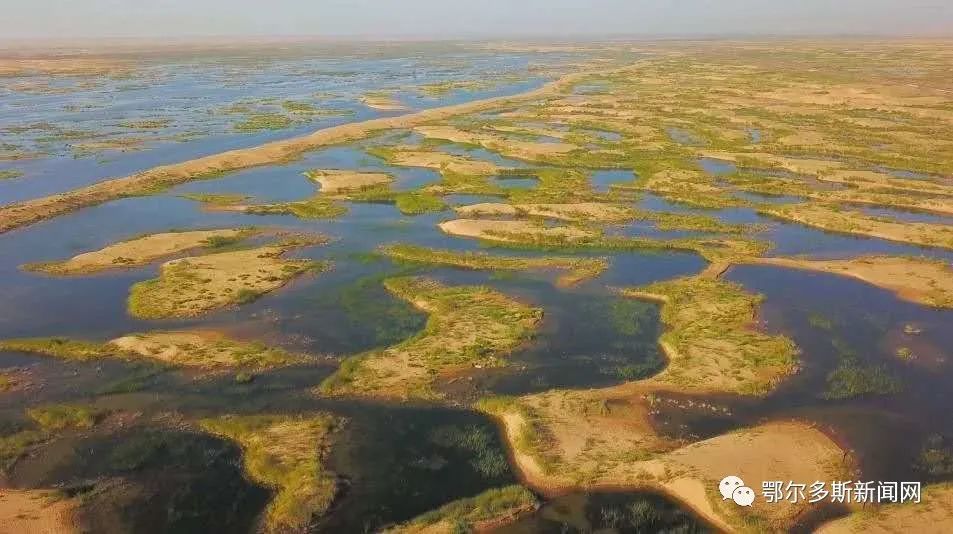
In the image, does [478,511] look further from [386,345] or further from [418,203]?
[418,203]

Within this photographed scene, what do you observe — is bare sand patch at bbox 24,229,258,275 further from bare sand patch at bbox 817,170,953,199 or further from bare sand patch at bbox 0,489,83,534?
bare sand patch at bbox 817,170,953,199

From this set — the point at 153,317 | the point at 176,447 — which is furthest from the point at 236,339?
the point at 176,447

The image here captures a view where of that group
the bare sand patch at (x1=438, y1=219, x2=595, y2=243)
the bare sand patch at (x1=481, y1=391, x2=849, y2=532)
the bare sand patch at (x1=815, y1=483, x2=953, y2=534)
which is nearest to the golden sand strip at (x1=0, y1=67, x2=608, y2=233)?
the bare sand patch at (x1=438, y1=219, x2=595, y2=243)

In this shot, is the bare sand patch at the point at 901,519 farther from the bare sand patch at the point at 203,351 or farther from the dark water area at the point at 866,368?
the bare sand patch at the point at 203,351

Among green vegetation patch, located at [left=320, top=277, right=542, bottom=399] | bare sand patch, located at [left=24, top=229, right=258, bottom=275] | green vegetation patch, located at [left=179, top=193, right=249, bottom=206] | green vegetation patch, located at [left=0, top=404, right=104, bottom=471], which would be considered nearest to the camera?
green vegetation patch, located at [left=0, top=404, right=104, bottom=471]

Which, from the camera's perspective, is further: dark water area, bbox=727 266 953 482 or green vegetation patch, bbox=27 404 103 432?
green vegetation patch, bbox=27 404 103 432

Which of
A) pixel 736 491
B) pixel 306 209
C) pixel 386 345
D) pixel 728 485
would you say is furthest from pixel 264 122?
pixel 736 491

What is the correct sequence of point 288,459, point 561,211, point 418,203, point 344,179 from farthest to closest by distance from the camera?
1. point 344,179
2. point 418,203
3. point 561,211
4. point 288,459
